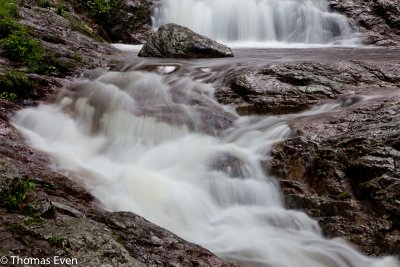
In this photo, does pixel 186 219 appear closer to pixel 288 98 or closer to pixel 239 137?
pixel 239 137

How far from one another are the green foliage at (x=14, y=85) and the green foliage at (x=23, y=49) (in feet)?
2.76

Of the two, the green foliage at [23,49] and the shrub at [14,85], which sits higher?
the green foliage at [23,49]

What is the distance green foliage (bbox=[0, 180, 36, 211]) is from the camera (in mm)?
3510

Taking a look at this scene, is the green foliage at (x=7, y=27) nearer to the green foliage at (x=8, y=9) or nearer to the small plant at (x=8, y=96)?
the green foliage at (x=8, y=9)

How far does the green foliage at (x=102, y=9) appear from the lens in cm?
1636

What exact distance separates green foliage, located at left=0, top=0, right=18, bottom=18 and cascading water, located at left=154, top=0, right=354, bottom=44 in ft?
21.9

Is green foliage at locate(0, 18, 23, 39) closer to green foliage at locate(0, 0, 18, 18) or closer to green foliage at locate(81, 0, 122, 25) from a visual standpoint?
green foliage at locate(0, 0, 18, 18)

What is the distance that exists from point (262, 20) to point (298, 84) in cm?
951

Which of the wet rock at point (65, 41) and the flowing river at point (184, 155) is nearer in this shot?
the flowing river at point (184, 155)

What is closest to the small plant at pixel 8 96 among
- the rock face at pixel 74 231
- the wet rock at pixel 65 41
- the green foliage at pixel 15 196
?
the wet rock at pixel 65 41

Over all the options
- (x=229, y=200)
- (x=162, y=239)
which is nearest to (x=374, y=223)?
(x=229, y=200)

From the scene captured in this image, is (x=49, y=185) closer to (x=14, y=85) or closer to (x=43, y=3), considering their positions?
(x=14, y=85)

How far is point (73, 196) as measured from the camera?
453 centimetres

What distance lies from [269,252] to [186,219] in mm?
1141
